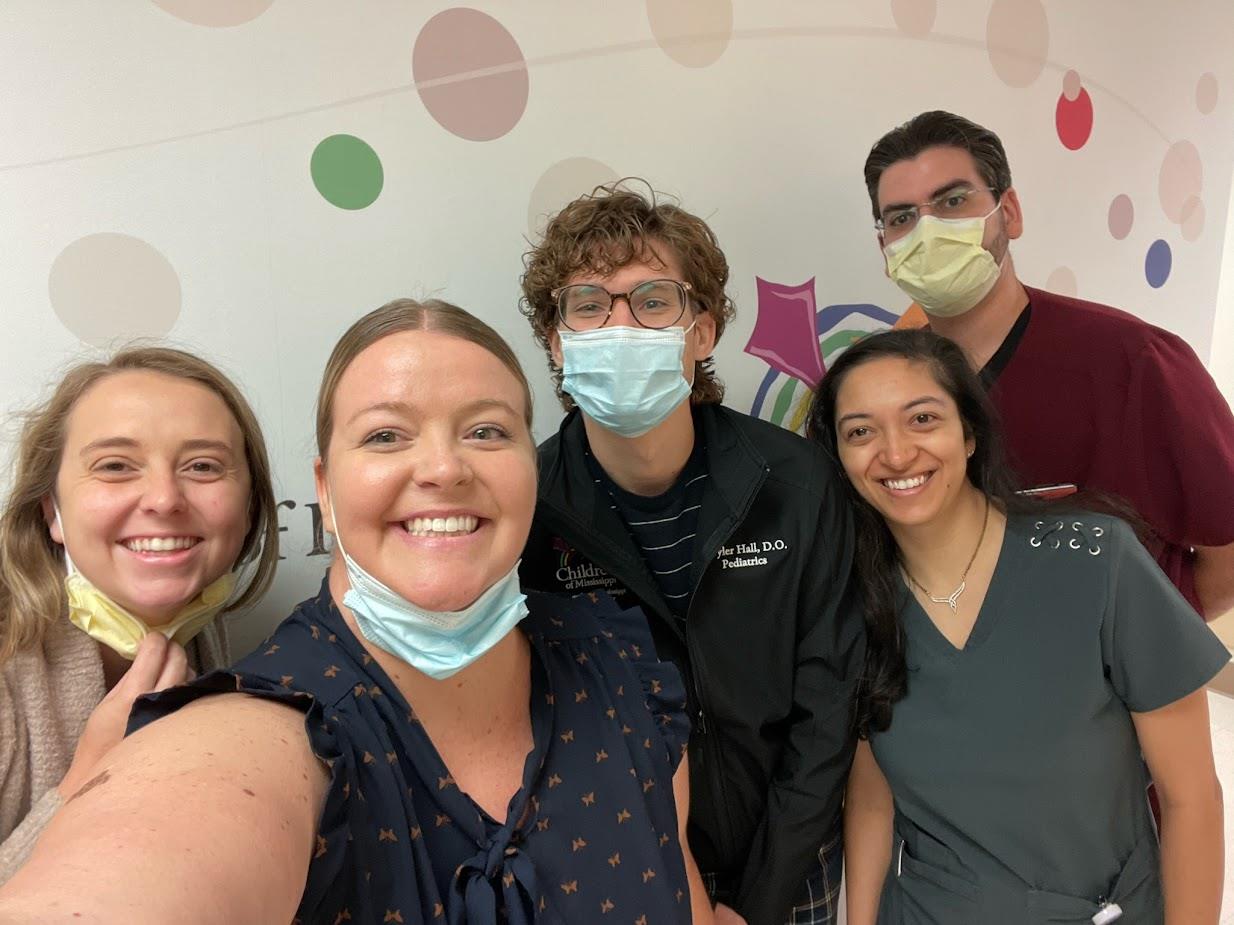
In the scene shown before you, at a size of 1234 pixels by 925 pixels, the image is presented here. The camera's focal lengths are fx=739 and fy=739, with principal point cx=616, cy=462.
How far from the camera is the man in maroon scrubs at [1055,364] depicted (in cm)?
186

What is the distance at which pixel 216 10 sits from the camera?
4.79ft

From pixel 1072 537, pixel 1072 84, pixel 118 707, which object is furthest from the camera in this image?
pixel 1072 84

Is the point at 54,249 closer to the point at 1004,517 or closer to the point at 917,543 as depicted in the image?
the point at 917,543

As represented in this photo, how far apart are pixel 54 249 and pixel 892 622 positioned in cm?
182

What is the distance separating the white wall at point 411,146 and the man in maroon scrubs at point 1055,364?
15.6 inches

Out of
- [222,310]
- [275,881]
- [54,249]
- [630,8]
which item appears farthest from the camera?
[630,8]

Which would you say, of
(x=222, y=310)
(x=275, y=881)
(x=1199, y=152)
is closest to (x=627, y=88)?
(x=222, y=310)

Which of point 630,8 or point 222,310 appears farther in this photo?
point 630,8

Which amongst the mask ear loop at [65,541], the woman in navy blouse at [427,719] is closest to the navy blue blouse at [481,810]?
the woman in navy blouse at [427,719]

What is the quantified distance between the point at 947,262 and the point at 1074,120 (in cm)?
147

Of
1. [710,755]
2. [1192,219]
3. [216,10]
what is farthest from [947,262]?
[1192,219]

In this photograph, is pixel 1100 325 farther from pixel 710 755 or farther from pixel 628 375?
pixel 710 755

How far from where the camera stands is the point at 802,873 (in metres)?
1.62

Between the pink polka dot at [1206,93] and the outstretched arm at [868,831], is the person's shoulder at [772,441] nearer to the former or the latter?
the outstretched arm at [868,831]
